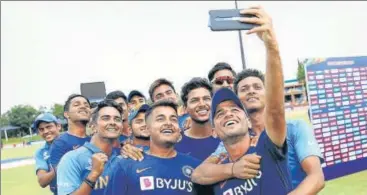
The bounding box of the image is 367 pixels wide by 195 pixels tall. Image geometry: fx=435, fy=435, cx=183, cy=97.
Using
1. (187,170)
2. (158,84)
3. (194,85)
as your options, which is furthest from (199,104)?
(187,170)

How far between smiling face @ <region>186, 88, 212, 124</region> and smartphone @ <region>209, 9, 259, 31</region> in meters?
1.82

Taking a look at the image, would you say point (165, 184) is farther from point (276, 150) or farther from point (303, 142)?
point (303, 142)

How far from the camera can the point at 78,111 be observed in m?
4.79

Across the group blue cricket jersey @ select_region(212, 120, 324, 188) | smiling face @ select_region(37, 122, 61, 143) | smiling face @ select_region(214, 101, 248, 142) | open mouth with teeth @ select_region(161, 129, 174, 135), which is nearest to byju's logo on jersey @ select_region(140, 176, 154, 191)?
open mouth with teeth @ select_region(161, 129, 174, 135)

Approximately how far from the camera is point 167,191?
2.85 m

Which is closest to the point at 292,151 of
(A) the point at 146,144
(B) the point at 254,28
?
(B) the point at 254,28

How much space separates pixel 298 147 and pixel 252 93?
0.49 m

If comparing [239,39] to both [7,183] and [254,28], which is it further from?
[254,28]

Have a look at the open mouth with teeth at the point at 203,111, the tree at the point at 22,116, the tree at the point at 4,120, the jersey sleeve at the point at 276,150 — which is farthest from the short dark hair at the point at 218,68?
the tree at the point at 4,120

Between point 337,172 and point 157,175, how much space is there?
22.2ft

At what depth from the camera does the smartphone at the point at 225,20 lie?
2002 millimetres

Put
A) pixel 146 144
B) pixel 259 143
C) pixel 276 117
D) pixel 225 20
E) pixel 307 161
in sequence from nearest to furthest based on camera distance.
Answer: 1. pixel 225 20
2. pixel 276 117
3. pixel 259 143
4. pixel 307 161
5. pixel 146 144

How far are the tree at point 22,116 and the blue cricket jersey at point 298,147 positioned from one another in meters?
73.9

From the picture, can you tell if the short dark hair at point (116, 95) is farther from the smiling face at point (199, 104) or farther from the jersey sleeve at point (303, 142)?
the jersey sleeve at point (303, 142)
